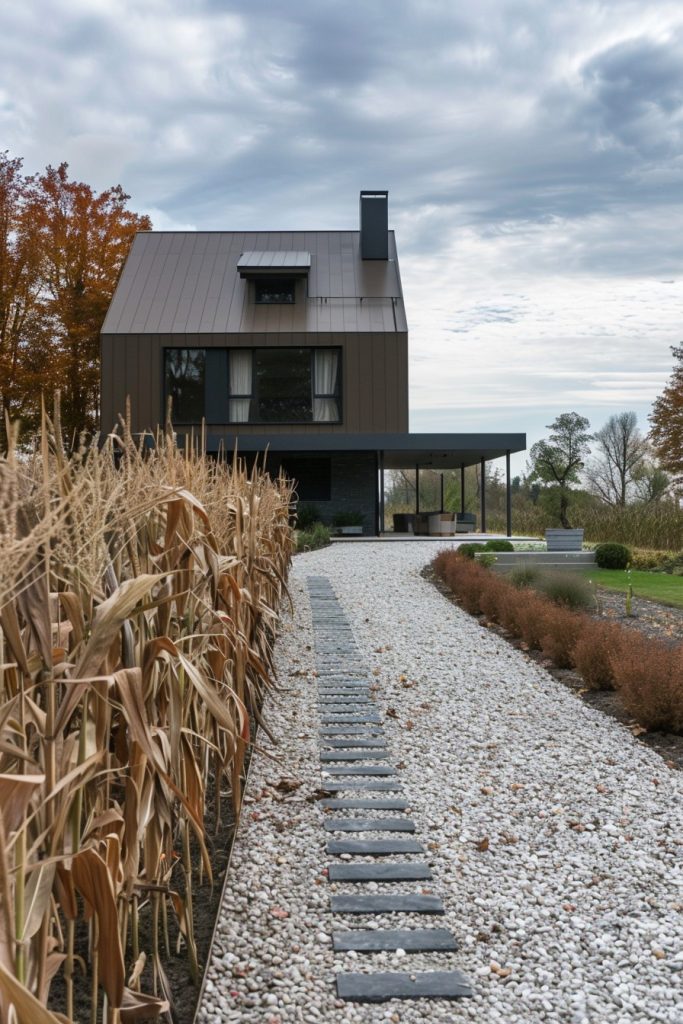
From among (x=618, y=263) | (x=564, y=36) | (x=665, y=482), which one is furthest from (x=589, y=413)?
(x=564, y=36)

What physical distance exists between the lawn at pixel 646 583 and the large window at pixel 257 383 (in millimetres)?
8059

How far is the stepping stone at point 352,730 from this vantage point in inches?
187

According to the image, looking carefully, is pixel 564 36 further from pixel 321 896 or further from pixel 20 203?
pixel 20 203

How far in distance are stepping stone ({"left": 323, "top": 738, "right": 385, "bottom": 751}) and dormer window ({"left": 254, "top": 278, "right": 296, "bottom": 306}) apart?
54.2ft

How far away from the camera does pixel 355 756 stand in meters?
4.34

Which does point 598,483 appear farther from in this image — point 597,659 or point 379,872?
point 379,872

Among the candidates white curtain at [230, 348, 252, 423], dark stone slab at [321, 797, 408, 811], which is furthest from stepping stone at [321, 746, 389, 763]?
white curtain at [230, 348, 252, 423]

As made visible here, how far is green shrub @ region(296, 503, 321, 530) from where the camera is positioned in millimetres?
18281

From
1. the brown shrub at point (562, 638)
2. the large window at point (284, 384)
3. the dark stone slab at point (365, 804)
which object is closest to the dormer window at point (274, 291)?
the large window at point (284, 384)

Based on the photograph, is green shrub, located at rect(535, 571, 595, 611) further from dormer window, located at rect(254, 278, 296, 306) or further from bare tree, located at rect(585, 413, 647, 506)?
bare tree, located at rect(585, 413, 647, 506)

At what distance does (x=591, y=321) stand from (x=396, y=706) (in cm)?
1531

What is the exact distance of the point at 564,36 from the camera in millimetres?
8273

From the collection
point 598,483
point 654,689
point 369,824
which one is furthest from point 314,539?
point 598,483

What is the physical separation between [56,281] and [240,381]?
7.19 metres
